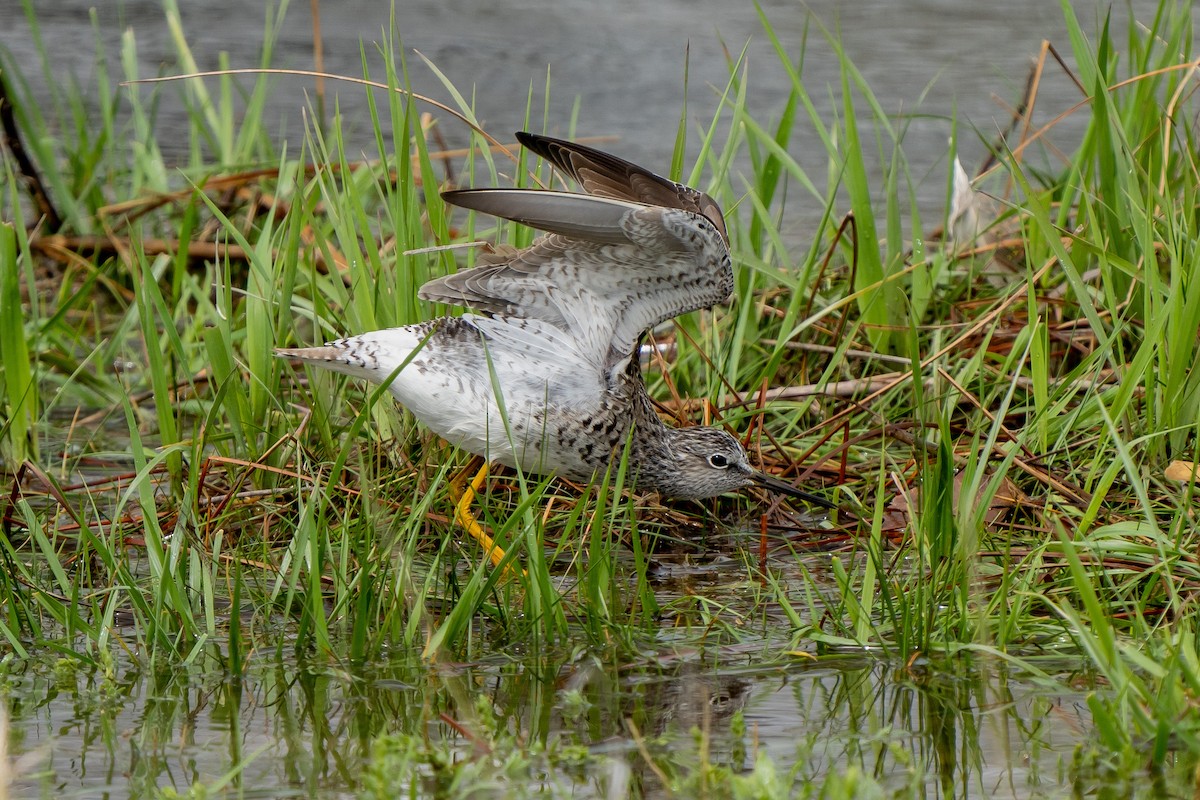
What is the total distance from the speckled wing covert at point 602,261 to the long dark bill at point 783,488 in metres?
0.60

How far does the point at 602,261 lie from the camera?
4668mm

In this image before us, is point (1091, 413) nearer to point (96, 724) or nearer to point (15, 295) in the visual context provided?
point (96, 724)

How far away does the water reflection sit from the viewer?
3.01 meters

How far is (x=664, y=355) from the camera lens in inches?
237

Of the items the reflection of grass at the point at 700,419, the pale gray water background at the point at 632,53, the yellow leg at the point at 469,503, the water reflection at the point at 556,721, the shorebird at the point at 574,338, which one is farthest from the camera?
the pale gray water background at the point at 632,53

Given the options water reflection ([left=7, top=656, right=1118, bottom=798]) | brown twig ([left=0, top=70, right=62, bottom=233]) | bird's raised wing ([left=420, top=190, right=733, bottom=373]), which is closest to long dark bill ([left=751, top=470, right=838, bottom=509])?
bird's raised wing ([left=420, top=190, right=733, bottom=373])

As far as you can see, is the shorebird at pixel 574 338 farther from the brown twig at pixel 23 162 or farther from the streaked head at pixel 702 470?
the brown twig at pixel 23 162

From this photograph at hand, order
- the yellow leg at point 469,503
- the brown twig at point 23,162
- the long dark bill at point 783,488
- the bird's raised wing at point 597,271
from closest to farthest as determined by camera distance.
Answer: the yellow leg at point 469,503 < the bird's raised wing at point 597,271 < the long dark bill at point 783,488 < the brown twig at point 23,162

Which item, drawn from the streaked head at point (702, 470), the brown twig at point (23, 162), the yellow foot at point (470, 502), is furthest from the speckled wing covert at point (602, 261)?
the brown twig at point (23, 162)

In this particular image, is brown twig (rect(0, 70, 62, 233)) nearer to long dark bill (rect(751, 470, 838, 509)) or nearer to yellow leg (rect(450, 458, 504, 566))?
yellow leg (rect(450, 458, 504, 566))

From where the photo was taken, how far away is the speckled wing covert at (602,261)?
429 cm

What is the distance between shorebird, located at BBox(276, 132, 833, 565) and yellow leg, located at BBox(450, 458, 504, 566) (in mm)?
16

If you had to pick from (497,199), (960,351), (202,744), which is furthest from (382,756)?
(960,351)

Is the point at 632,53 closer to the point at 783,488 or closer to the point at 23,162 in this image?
the point at 23,162
